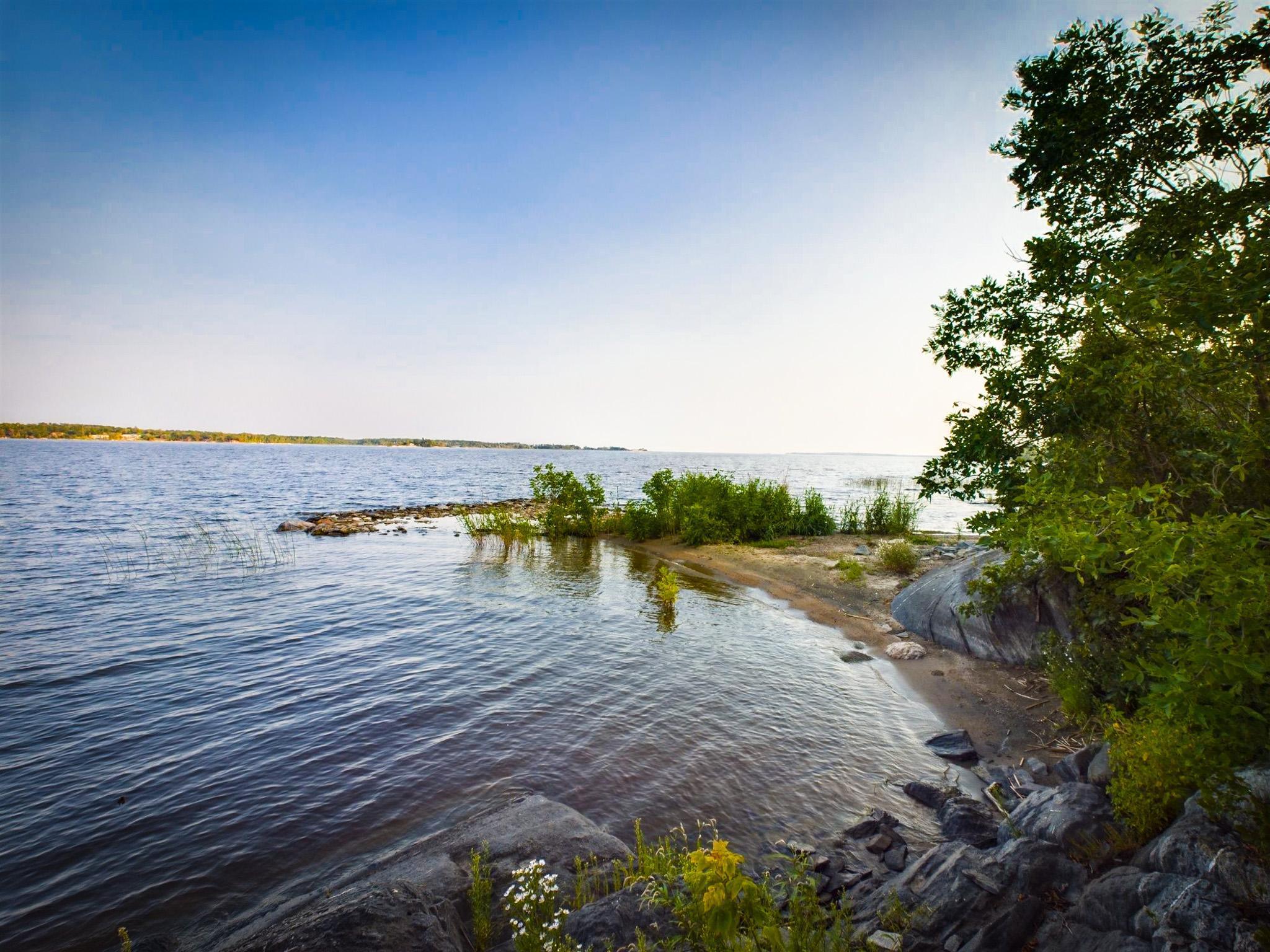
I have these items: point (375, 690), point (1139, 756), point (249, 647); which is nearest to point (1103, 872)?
point (1139, 756)

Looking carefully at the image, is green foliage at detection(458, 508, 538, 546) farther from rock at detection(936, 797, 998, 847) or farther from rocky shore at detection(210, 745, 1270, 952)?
rock at detection(936, 797, 998, 847)

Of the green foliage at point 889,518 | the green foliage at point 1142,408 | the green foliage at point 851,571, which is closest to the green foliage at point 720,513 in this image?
the green foliage at point 889,518

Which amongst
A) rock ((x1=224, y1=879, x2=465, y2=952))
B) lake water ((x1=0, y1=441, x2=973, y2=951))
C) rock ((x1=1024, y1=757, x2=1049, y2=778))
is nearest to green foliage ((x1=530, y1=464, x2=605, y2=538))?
lake water ((x1=0, y1=441, x2=973, y2=951))

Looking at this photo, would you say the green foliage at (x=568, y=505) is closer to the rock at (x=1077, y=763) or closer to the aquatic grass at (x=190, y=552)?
the aquatic grass at (x=190, y=552)

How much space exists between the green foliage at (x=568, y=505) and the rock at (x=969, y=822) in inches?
915

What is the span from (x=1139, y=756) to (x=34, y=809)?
12.1 meters

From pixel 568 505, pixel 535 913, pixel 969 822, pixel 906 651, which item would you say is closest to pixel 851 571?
pixel 906 651

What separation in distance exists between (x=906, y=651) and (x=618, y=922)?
9.87 metres

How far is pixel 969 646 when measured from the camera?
37.3 ft

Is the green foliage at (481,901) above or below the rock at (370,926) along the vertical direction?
below

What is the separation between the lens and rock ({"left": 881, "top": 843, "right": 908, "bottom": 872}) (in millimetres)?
5543

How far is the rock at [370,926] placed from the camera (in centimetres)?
407

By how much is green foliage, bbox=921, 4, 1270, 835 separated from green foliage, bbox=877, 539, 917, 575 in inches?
337

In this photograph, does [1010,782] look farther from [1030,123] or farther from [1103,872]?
[1030,123]
